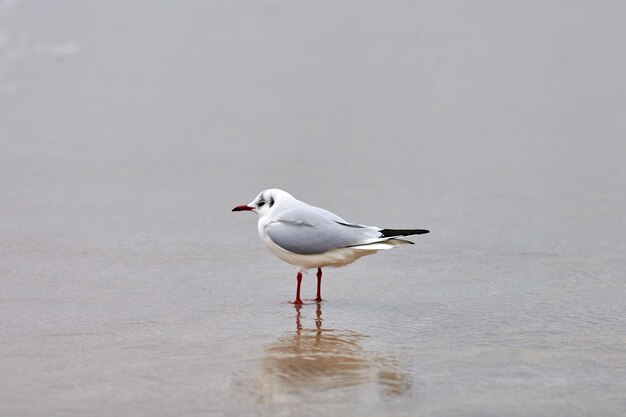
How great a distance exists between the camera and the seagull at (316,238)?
5500mm

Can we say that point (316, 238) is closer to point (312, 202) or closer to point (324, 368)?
point (324, 368)

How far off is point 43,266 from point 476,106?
4808mm

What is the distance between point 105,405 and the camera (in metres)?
4.00

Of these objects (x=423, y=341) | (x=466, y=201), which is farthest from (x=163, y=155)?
(x=423, y=341)

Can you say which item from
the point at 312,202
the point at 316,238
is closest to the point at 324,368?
the point at 316,238

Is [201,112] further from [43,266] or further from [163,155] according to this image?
[43,266]

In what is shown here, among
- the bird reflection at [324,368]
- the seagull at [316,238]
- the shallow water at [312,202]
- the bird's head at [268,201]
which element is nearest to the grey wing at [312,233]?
the seagull at [316,238]

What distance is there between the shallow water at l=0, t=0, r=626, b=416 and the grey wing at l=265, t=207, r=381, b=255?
27cm

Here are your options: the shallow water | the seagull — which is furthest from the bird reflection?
the seagull

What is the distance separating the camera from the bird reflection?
4.18m

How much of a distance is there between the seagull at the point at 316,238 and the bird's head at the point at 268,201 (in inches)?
0.6

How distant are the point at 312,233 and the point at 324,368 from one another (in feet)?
3.97

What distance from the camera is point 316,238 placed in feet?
18.2

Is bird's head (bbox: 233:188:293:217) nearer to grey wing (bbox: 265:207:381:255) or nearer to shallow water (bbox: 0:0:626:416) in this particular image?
grey wing (bbox: 265:207:381:255)
